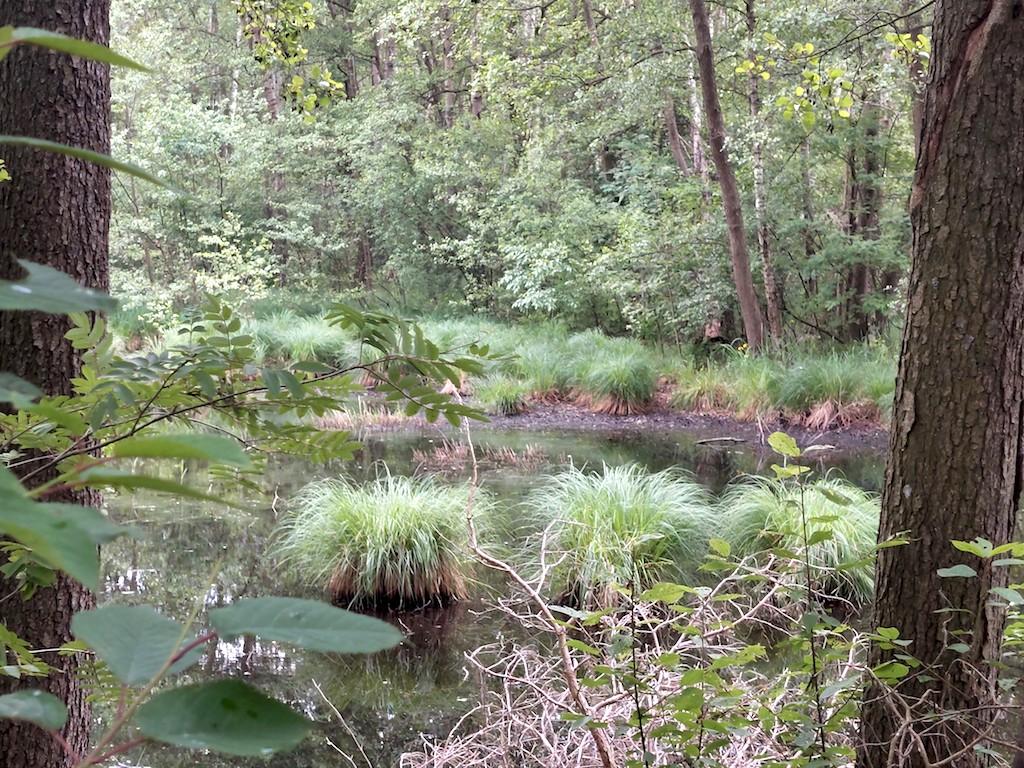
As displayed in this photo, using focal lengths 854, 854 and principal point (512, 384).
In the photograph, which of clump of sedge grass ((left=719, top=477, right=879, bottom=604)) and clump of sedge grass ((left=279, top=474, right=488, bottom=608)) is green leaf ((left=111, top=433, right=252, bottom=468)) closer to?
clump of sedge grass ((left=719, top=477, right=879, bottom=604))

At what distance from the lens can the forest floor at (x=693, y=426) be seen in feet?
31.4

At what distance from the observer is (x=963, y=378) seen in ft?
6.19

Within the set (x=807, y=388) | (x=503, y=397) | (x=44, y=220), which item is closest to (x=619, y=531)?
(x=44, y=220)

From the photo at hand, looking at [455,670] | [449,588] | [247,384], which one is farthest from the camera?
[449,588]

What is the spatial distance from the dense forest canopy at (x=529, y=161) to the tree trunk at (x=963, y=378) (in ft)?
6.42

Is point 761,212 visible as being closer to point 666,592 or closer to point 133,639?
point 666,592

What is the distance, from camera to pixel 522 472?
828cm

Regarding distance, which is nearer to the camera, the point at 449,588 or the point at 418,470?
the point at 449,588

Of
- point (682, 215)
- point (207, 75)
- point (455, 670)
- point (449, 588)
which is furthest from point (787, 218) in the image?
point (207, 75)

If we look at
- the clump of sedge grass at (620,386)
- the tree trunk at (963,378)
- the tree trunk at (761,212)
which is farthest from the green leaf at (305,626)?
the clump of sedge grass at (620,386)

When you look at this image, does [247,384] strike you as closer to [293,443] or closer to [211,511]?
[293,443]

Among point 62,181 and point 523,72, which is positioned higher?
point 523,72

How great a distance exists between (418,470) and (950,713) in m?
6.81

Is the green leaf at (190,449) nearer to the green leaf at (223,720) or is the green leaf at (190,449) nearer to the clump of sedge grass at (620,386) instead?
the green leaf at (223,720)
